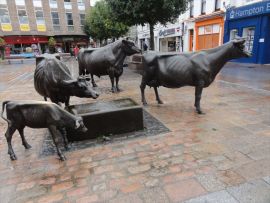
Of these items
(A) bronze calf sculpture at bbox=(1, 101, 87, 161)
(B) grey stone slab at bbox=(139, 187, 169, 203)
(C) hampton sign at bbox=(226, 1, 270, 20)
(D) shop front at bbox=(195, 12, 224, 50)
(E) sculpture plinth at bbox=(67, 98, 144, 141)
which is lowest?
(B) grey stone slab at bbox=(139, 187, 169, 203)

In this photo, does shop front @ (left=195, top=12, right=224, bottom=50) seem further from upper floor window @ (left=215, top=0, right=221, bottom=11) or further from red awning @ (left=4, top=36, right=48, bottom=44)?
red awning @ (left=4, top=36, right=48, bottom=44)

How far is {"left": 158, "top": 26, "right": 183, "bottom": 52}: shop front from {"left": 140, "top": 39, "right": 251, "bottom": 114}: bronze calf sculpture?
20.3 meters

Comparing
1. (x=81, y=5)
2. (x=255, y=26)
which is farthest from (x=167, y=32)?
(x=81, y=5)

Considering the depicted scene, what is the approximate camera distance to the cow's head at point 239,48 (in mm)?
4969

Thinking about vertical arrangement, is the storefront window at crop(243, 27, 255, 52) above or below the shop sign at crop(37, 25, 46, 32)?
below

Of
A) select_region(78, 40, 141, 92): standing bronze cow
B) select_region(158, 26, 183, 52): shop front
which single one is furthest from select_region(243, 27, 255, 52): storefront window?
select_region(78, 40, 141, 92): standing bronze cow

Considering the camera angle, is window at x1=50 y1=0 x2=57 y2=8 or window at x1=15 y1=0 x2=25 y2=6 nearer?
window at x1=15 y1=0 x2=25 y2=6

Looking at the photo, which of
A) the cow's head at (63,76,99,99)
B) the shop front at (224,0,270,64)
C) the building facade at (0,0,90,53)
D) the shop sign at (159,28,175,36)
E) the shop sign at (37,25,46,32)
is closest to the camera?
the cow's head at (63,76,99,99)

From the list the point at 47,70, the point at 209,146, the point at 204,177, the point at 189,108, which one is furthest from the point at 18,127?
the point at 189,108

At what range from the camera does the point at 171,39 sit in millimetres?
27938

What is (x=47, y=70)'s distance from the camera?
4227 mm

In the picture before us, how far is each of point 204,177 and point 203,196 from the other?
0.38m

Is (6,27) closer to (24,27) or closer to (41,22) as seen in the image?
(24,27)

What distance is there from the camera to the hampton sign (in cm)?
1405
